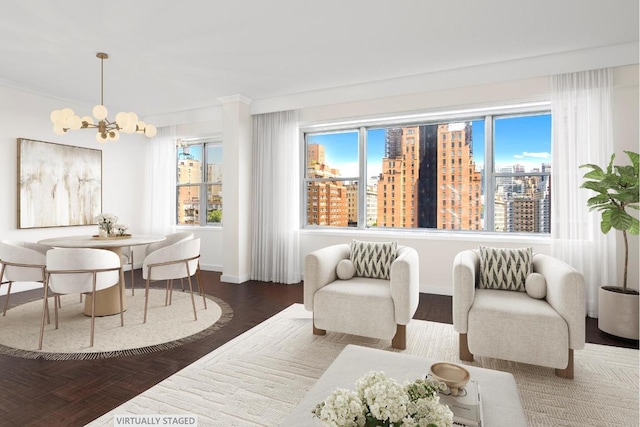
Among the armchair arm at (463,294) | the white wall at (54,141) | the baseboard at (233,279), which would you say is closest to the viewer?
the armchair arm at (463,294)

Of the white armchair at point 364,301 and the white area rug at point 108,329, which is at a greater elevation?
the white armchair at point 364,301

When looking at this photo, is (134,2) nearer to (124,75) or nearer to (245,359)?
(124,75)

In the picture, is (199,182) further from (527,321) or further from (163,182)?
(527,321)

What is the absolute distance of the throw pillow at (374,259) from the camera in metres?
3.25

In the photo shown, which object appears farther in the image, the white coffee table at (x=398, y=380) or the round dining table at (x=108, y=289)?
the round dining table at (x=108, y=289)

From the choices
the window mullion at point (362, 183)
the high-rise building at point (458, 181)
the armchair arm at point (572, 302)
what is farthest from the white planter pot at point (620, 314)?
the window mullion at point (362, 183)

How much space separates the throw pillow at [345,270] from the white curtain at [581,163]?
7.68 feet

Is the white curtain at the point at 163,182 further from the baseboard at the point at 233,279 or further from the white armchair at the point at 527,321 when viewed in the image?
the white armchair at the point at 527,321

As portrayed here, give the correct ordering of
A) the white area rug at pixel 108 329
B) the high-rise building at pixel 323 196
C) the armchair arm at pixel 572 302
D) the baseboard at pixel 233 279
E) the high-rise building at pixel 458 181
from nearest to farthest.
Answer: the armchair arm at pixel 572 302, the white area rug at pixel 108 329, the high-rise building at pixel 458 181, the baseboard at pixel 233 279, the high-rise building at pixel 323 196

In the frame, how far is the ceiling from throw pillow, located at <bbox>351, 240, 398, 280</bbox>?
2.03 meters

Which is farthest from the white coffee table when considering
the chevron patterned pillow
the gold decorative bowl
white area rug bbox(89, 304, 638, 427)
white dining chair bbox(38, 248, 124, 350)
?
white dining chair bbox(38, 248, 124, 350)

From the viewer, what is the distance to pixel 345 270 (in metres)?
3.22

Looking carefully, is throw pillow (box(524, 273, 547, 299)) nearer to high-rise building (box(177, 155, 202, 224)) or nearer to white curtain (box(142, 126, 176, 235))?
high-rise building (box(177, 155, 202, 224))

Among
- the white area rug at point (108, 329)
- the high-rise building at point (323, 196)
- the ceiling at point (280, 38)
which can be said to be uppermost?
the ceiling at point (280, 38)
